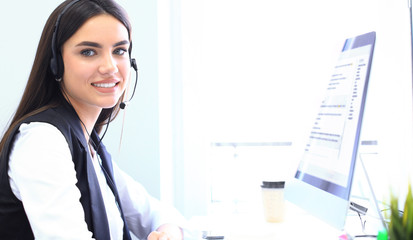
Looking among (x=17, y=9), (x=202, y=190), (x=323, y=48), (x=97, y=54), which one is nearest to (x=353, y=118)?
(x=97, y=54)

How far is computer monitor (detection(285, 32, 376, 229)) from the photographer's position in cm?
102

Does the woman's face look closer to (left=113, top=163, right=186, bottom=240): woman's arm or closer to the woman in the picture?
the woman

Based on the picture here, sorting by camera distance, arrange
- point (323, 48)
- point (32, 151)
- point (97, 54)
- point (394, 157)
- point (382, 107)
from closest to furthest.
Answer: point (32, 151)
point (97, 54)
point (394, 157)
point (382, 107)
point (323, 48)

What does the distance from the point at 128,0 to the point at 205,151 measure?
76 cm

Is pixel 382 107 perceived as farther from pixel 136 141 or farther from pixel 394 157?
pixel 136 141

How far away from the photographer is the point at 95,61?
1169mm

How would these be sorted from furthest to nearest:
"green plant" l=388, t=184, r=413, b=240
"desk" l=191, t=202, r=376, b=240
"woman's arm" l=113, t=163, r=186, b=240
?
"woman's arm" l=113, t=163, r=186, b=240 < "desk" l=191, t=202, r=376, b=240 < "green plant" l=388, t=184, r=413, b=240

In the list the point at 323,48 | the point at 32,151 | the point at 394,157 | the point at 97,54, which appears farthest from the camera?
the point at 323,48

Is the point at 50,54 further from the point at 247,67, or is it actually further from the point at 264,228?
the point at 247,67

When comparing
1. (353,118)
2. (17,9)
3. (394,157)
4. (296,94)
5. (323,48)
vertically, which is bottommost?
(394,157)

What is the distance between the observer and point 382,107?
1.78 metres

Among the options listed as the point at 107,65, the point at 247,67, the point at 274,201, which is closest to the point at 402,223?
the point at 107,65

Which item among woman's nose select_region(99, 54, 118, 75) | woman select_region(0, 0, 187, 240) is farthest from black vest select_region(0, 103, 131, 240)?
woman's nose select_region(99, 54, 118, 75)

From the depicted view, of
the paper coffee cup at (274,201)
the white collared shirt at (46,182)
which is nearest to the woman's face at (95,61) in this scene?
the white collared shirt at (46,182)
